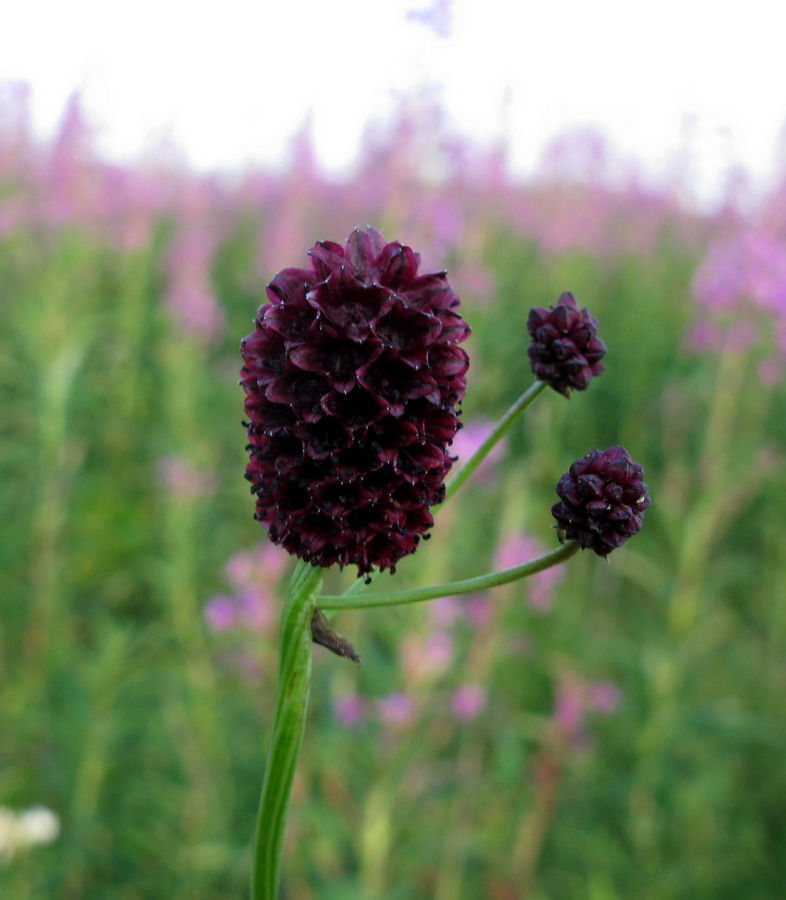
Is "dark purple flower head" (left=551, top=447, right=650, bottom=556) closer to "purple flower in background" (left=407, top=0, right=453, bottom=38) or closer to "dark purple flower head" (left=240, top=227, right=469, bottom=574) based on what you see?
"dark purple flower head" (left=240, top=227, right=469, bottom=574)

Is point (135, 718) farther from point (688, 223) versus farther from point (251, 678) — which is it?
point (688, 223)

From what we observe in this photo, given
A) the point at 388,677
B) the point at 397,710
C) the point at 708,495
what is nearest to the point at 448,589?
the point at 397,710

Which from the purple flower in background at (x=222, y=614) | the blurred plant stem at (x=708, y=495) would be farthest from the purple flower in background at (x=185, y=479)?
the blurred plant stem at (x=708, y=495)

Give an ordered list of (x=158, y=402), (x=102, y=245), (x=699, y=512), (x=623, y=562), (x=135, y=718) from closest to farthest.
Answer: (x=135, y=718) → (x=699, y=512) → (x=623, y=562) → (x=158, y=402) → (x=102, y=245)

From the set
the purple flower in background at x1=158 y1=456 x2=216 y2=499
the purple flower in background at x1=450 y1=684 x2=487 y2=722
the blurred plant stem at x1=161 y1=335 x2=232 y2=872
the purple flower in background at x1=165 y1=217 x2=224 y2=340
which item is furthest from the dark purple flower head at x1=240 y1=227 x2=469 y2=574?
the purple flower in background at x1=165 y1=217 x2=224 y2=340

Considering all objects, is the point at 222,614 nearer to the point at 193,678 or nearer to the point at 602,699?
the point at 193,678

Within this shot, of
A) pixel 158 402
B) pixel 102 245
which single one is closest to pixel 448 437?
pixel 158 402
